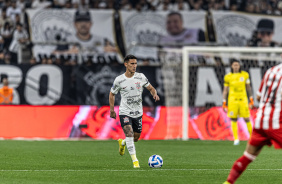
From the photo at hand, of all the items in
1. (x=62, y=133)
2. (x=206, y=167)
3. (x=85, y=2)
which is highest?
(x=85, y=2)

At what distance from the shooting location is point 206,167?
37.9ft

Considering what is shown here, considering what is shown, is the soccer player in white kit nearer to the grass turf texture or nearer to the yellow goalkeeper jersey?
the grass turf texture

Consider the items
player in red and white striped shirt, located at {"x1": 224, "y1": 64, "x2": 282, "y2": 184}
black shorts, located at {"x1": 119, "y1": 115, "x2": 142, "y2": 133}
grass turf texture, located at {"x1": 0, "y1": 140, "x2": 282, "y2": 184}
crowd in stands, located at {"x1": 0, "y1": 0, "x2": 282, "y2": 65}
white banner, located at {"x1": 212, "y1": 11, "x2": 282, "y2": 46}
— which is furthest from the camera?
white banner, located at {"x1": 212, "y1": 11, "x2": 282, "y2": 46}

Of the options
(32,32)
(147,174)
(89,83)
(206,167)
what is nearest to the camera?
(147,174)

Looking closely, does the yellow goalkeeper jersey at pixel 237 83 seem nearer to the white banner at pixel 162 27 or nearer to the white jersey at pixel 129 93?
the white jersey at pixel 129 93

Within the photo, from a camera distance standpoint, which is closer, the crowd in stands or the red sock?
the red sock

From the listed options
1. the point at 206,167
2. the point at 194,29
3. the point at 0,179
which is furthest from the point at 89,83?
the point at 0,179

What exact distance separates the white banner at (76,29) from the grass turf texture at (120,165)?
362 inches

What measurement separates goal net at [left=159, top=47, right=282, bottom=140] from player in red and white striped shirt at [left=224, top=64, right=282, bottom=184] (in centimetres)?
1302

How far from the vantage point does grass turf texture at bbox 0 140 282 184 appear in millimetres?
9602

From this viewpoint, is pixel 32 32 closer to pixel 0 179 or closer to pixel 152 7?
pixel 152 7

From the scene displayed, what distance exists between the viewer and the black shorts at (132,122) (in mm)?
11562

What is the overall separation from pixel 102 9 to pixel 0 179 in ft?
61.7

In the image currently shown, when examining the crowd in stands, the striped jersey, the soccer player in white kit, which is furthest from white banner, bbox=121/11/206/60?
the striped jersey
